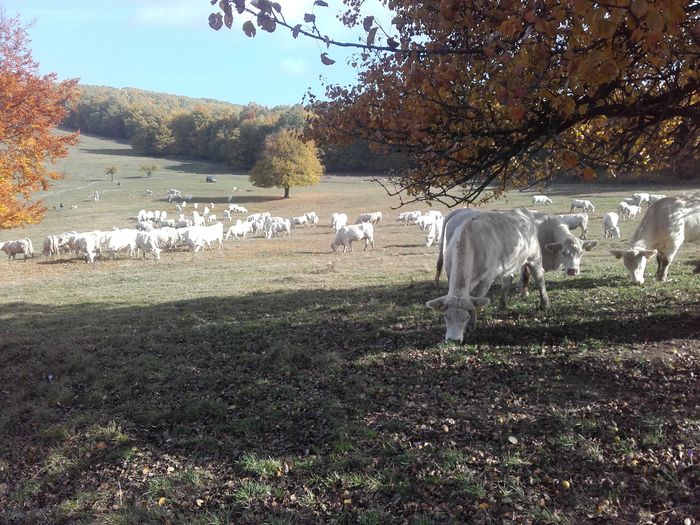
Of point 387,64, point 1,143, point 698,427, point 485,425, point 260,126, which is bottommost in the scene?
point 485,425

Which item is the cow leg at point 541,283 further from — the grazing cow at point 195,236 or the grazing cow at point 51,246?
the grazing cow at point 51,246

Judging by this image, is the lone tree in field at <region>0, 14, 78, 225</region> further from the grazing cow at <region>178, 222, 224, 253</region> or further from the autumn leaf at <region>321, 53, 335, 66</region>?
the grazing cow at <region>178, 222, 224, 253</region>

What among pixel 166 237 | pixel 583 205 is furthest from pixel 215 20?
pixel 583 205

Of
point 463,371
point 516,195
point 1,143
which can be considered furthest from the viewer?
point 516,195

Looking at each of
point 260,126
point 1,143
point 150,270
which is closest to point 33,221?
point 1,143

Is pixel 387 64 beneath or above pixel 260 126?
beneath

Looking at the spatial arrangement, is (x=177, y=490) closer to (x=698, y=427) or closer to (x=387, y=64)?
(x=698, y=427)

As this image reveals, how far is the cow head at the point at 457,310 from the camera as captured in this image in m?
7.43

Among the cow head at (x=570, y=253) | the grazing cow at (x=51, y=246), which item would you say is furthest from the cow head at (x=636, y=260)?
the grazing cow at (x=51, y=246)

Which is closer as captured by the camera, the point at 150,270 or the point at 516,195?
the point at 150,270

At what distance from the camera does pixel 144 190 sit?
7844cm

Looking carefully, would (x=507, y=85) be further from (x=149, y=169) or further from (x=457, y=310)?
(x=149, y=169)

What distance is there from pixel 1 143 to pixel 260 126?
92.4 m

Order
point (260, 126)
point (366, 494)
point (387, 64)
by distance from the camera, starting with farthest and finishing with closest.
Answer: point (260, 126), point (387, 64), point (366, 494)
